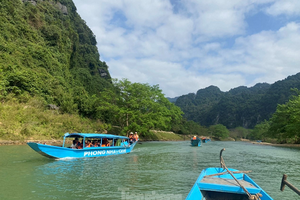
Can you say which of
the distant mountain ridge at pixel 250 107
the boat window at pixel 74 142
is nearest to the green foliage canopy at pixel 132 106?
the boat window at pixel 74 142

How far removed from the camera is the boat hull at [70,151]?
13.5m

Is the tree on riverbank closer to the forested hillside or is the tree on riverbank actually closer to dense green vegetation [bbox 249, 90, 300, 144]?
dense green vegetation [bbox 249, 90, 300, 144]

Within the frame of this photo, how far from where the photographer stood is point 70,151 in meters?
15.1

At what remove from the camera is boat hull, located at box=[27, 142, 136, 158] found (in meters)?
13.5

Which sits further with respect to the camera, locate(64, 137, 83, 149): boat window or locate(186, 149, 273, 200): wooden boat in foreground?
locate(64, 137, 83, 149): boat window

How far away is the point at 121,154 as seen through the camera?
825 inches

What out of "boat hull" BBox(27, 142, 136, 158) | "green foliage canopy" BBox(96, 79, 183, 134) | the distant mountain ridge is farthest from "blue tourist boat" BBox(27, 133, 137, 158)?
the distant mountain ridge

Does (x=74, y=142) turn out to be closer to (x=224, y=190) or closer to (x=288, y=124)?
(x=224, y=190)

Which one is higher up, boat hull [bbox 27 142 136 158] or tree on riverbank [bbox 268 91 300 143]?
tree on riverbank [bbox 268 91 300 143]

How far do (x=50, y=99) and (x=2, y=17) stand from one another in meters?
22.5

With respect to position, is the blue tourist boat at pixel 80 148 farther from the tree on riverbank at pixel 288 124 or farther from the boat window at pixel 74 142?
the tree on riverbank at pixel 288 124

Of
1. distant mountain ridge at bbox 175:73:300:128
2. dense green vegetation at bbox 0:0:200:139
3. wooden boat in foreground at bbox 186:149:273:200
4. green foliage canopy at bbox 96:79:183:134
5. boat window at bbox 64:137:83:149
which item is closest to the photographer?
wooden boat in foreground at bbox 186:149:273:200

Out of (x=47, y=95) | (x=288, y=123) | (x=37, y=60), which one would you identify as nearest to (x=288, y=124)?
(x=288, y=123)

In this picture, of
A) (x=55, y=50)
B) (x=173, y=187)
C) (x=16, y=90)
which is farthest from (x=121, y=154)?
(x=55, y=50)
